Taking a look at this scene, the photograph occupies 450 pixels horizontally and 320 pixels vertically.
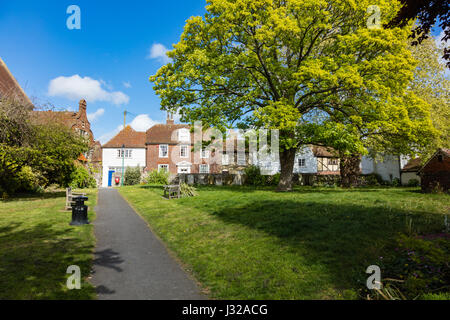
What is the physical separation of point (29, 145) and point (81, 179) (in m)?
11.6

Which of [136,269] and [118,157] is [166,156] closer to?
[118,157]

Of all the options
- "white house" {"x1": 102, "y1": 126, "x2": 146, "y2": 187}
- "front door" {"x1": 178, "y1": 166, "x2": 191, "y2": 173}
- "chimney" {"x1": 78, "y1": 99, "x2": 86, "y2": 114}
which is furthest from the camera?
"front door" {"x1": 178, "y1": 166, "x2": 191, "y2": 173}

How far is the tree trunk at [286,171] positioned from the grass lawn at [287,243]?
25.5ft

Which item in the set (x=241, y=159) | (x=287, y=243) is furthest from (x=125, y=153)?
(x=287, y=243)

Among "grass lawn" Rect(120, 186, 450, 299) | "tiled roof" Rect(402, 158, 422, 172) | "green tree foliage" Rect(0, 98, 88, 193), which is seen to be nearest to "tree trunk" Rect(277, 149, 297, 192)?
"grass lawn" Rect(120, 186, 450, 299)

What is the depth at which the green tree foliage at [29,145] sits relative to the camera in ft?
56.9

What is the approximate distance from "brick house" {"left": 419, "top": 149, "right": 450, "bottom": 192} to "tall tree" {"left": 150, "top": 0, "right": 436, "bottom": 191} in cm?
199

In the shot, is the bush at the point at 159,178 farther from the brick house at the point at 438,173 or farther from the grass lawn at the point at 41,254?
the brick house at the point at 438,173

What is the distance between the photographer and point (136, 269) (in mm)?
6469

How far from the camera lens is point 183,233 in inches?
385

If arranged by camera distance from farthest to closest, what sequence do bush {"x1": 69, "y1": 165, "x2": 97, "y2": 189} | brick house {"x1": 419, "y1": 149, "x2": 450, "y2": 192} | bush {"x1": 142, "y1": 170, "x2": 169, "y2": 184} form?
bush {"x1": 142, "y1": 170, "x2": 169, "y2": 184} < bush {"x1": 69, "y1": 165, "x2": 97, "y2": 189} < brick house {"x1": 419, "y1": 149, "x2": 450, "y2": 192}

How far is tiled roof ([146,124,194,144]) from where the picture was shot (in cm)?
4414

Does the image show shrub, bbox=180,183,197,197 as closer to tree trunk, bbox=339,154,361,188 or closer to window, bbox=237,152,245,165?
tree trunk, bbox=339,154,361,188
